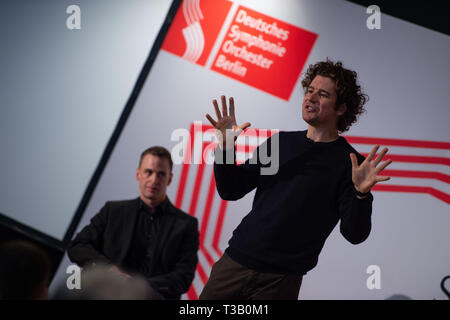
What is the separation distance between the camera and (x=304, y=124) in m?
3.12

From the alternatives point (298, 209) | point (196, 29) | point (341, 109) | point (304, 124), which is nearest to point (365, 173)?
point (298, 209)

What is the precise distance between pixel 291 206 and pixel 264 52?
1.72 m

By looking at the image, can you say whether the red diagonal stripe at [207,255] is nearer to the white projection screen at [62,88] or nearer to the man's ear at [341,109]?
the white projection screen at [62,88]

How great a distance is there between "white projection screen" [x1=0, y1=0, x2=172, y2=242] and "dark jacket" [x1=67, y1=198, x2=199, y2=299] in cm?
94

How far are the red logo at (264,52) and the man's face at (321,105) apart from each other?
1.13 meters

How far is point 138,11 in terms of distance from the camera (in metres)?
3.43

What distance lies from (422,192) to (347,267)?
70cm

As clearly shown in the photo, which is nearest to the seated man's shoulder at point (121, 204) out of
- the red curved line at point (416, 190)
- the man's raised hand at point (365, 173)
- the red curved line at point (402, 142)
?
the man's raised hand at point (365, 173)

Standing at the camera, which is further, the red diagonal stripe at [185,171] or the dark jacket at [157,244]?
the red diagonal stripe at [185,171]

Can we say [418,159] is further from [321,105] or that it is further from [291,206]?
[291,206]

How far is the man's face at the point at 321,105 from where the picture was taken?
200 cm

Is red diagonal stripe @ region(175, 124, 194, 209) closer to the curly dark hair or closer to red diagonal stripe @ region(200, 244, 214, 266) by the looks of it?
red diagonal stripe @ region(200, 244, 214, 266)

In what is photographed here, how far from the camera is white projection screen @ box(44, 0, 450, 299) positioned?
3.01m

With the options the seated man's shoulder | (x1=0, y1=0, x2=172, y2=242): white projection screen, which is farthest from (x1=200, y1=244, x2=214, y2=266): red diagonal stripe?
(x1=0, y1=0, x2=172, y2=242): white projection screen
